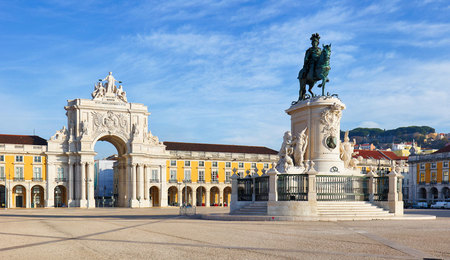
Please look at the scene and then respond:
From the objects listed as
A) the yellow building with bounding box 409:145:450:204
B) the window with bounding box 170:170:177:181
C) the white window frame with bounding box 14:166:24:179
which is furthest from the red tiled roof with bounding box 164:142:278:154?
the yellow building with bounding box 409:145:450:204

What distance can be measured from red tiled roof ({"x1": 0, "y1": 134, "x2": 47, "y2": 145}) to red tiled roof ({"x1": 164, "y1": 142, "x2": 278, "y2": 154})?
2022 cm

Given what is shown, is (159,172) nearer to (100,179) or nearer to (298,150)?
(100,179)

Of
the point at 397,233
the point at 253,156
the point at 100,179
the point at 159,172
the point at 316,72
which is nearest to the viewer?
the point at 397,233

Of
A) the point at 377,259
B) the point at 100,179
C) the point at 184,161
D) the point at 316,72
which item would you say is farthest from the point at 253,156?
the point at 377,259

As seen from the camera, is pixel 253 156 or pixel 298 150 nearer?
pixel 298 150

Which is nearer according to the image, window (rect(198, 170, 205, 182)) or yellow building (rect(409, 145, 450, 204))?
yellow building (rect(409, 145, 450, 204))

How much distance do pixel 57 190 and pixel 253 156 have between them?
109ft

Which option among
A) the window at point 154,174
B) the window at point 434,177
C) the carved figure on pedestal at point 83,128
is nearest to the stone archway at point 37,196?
the carved figure on pedestal at point 83,128

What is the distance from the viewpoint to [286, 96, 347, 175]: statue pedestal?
27828 mm

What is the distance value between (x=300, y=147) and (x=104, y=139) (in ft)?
201

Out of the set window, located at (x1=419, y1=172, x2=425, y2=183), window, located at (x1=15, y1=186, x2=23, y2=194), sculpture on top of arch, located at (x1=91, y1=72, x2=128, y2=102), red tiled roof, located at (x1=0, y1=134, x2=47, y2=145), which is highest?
sculpture on top of arch, located at (x1=91, y1=72, x2=128, y2=102)

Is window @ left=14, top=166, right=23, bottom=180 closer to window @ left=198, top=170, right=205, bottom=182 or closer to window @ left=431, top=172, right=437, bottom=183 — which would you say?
window @ left=198, top=170, right=205, bottom=182

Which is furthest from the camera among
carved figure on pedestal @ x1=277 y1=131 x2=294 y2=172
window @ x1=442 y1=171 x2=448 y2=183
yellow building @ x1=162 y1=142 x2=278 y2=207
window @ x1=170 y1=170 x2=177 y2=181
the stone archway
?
yellow building @ x1=162 y1=142 x2=278 y2=207

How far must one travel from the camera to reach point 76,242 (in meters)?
15.7
